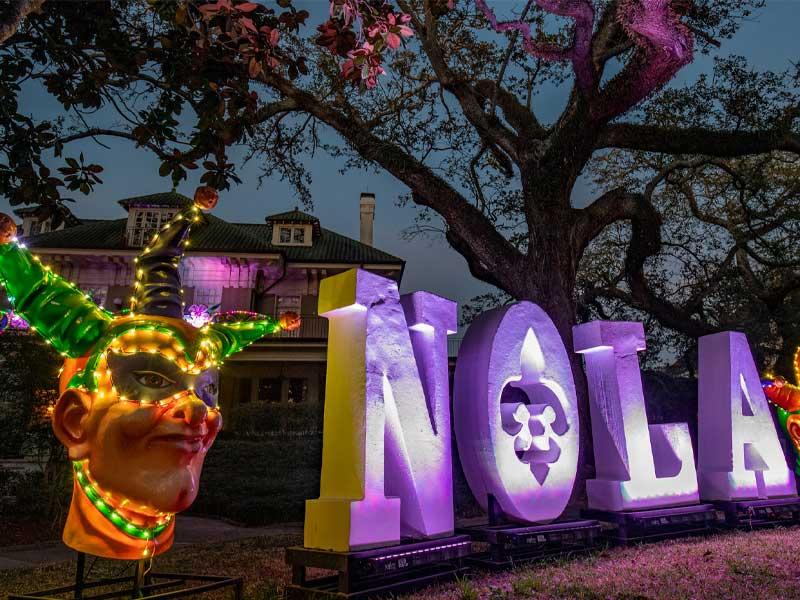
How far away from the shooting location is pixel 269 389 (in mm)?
20047

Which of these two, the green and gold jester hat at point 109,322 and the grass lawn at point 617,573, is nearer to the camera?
the green and gold jester hat at point 109,322

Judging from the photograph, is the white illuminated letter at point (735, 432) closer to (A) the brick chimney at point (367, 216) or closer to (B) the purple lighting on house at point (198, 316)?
(B) the purple lighting on house at point (198, 316)

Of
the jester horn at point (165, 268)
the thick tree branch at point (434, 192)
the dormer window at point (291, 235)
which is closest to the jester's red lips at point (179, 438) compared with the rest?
the jester horn at point (165, 268)

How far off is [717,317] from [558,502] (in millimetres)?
12194

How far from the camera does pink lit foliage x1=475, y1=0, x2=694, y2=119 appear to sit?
8.89 metres

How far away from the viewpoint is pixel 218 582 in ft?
11.9

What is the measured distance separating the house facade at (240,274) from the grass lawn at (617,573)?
12.2 meters

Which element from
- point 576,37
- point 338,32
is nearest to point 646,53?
point 576,37

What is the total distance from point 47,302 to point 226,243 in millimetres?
17226

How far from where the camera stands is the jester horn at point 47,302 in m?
3.08

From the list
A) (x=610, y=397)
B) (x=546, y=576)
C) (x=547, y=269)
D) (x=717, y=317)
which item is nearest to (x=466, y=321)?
(x=717, y=317)

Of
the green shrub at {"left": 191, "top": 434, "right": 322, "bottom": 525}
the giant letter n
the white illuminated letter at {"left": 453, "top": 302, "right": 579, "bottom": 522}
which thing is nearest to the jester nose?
the giant letter n

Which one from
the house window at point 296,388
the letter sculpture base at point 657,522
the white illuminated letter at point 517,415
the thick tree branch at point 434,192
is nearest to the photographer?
the white illuminated letter at point 517,415

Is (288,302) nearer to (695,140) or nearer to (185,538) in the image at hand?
(185,538)
